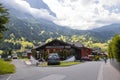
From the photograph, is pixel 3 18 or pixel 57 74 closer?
pixel 57 74

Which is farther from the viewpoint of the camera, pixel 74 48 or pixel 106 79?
pixel 74 48

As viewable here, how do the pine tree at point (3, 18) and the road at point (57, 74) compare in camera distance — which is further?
the pine tree at point (3, 18)

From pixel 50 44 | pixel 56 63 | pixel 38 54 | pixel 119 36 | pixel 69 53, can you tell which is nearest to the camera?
pixel 119 36

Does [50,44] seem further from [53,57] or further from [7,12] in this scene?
[7,12]

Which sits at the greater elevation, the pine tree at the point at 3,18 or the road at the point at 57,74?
the pine tree at the point at 3,18

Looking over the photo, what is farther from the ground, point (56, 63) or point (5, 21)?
point (5, 21)

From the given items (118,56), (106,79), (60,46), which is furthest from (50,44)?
(106,79)

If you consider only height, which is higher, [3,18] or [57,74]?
[3,18]

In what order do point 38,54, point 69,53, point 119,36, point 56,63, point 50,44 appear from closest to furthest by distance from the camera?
1. point 119,36
2. point 56,63
3. point 38,54
4. point 69,53
5. point 50,44

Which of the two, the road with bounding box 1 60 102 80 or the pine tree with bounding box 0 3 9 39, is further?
the pine tree with bounding box 0 3 9 39

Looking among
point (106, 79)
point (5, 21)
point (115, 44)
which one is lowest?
point (106, 79)

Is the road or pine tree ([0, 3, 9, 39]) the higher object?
pine tree ([0, 3, 9, 39])

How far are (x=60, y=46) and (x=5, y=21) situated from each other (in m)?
68.3

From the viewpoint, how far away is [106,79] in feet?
82.6
